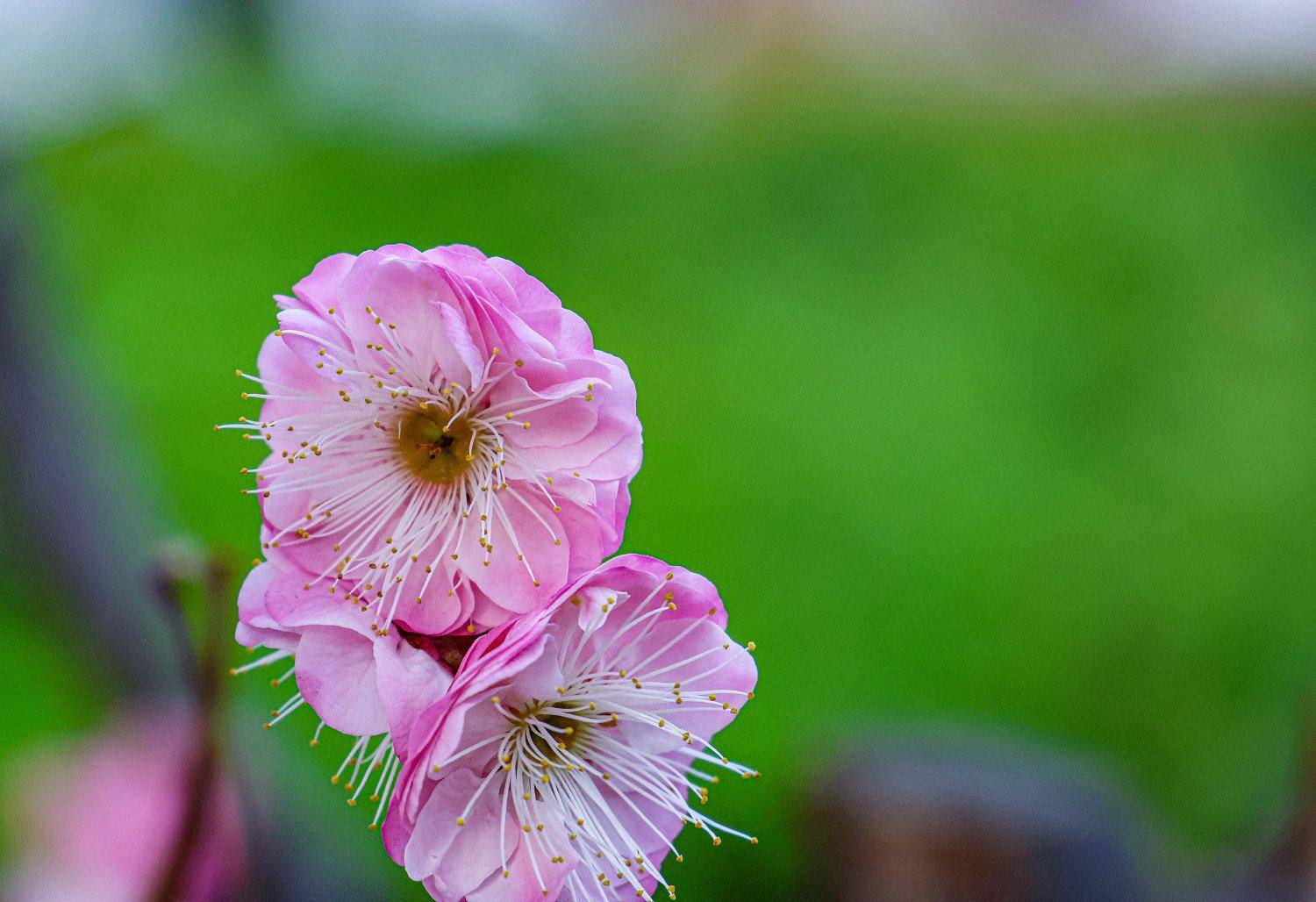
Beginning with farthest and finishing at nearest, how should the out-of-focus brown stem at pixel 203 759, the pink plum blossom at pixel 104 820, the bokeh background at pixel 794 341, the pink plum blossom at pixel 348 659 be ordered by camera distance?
the bokeh background at pixel 794 341 → the pink plum blossom at pixel 104 820 → the out-of-focus brown stem at pixel 203 759 → the pink plum blossom at pixel 348 659

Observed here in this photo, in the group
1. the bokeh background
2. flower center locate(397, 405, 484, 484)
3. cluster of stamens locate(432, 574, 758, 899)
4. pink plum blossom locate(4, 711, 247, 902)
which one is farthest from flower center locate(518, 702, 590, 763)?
the bokeh background

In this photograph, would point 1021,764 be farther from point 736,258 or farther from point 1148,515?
point 736,258

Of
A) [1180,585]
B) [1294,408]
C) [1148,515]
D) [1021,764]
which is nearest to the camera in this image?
[1021,764]

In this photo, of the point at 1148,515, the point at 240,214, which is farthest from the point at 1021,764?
the point at 240,214

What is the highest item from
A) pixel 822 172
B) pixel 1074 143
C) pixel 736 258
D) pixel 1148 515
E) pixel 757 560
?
pixel 1074 143

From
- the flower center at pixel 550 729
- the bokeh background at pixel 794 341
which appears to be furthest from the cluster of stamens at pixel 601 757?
the bokeh background at pixel 794 341

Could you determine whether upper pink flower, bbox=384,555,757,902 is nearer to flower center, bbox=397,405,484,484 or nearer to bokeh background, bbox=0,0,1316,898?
flower center, bbox=397,405,484,484

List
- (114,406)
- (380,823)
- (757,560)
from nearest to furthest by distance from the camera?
(380,823)
(114,406)
(757,560)

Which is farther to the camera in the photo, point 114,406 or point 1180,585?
point 1180,585

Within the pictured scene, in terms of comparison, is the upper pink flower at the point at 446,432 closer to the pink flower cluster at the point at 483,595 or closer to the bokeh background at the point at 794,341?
the pink flower cluster at the point at 483,595
